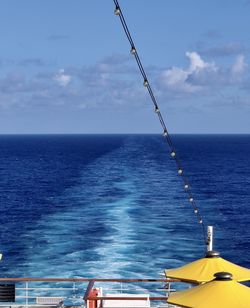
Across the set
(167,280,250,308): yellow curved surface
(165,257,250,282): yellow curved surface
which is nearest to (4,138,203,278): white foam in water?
(165,257,250,282): yellow curved surface

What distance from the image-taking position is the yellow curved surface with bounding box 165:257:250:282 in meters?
11.3

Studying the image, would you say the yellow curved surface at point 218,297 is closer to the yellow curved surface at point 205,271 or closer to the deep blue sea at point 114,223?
the yellow curved surface at point 205,271

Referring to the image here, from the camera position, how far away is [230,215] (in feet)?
177

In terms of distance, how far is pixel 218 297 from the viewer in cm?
856

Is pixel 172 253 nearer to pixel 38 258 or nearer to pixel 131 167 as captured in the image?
pixel 38 258

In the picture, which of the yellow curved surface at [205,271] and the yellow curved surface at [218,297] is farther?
the yellow curved surface at [205,271]

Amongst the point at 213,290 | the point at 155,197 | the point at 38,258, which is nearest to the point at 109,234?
the point at 38,258

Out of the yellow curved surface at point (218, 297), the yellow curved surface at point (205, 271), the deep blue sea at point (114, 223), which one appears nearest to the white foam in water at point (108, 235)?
the deep blue sea at point (114, 223)

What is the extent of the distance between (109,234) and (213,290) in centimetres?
3327

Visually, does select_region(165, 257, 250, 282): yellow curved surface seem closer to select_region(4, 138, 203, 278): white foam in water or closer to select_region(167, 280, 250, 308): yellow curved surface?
select_region(167, 280, 250, 308): yellow curved surface

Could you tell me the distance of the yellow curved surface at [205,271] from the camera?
36.9 ft

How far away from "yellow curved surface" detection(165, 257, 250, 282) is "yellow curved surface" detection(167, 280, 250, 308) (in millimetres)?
2300

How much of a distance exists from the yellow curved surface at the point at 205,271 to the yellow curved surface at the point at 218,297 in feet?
7.55

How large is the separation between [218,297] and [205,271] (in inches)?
112
